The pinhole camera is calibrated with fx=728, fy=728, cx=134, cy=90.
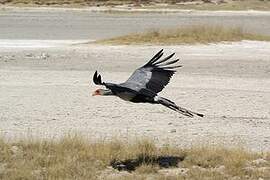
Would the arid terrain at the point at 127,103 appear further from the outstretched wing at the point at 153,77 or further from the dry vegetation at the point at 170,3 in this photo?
the dry vegetation at the point at 170,3

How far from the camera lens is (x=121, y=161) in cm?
903

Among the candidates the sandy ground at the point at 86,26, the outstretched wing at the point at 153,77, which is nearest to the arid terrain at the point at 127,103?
the outstretched wing at the point at 153,77

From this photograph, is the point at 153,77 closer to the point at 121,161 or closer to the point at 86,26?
the point at 121,161

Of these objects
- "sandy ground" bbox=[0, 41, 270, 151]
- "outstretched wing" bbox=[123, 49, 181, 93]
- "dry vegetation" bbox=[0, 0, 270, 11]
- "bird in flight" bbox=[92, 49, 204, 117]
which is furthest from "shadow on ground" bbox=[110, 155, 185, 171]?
"dry vegetation" bbox=[0, 0, 270, 11]

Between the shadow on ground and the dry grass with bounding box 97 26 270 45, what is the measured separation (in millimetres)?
16970

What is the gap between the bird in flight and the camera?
815 cm

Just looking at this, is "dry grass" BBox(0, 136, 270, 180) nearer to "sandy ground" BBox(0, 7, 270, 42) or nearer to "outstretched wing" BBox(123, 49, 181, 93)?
"outstretched wing" BBox(123, 49, 181, 93)

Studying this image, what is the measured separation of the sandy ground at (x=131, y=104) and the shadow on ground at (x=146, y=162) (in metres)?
1.40

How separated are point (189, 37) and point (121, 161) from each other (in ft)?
59.9

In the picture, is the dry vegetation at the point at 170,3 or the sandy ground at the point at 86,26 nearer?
the sandy ground at the point at 86,26

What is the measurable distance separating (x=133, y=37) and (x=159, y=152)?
1821 cm

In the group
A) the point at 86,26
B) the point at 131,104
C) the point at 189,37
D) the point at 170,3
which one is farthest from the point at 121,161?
the point at 170,3

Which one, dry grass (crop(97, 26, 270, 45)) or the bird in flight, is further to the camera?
dry grass (crop(97, 26, 270, 45))

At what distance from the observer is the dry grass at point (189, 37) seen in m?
26.4
